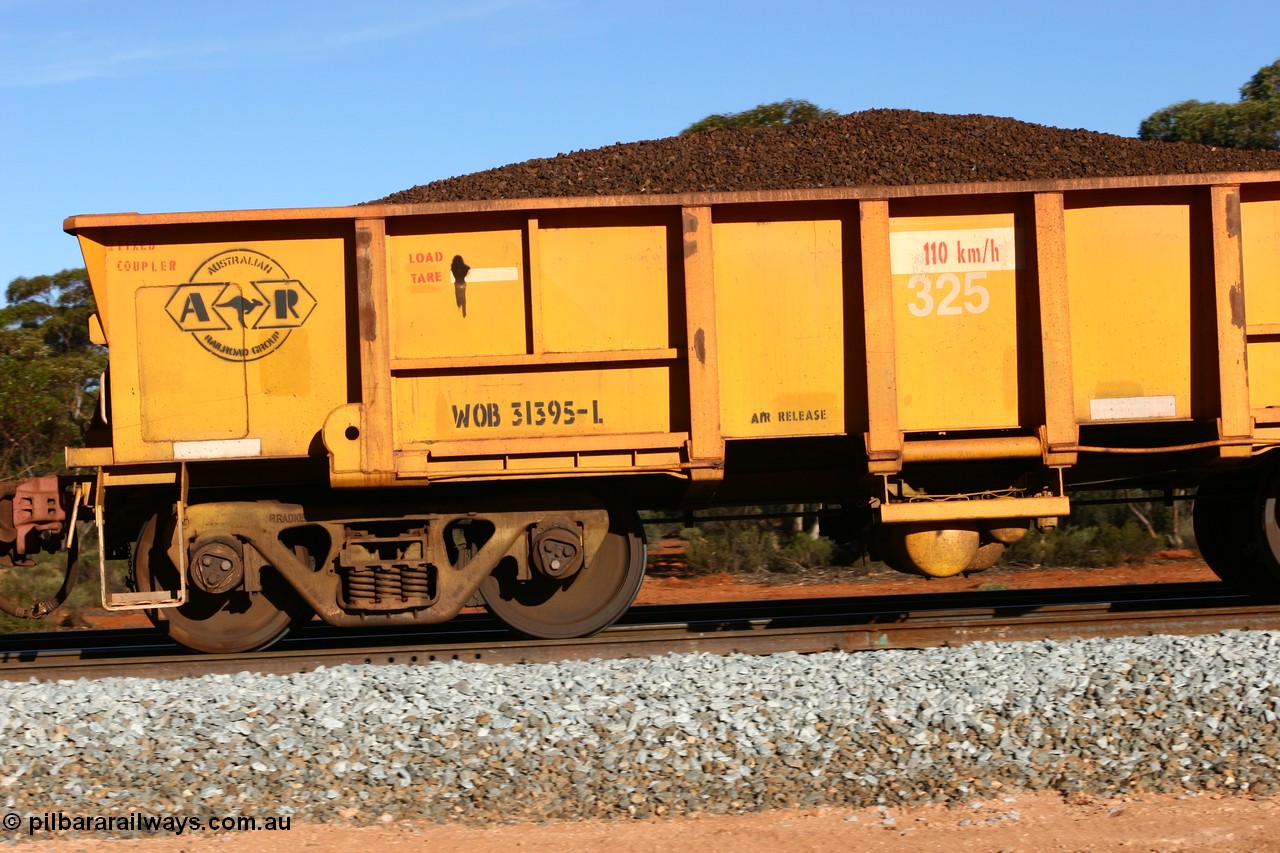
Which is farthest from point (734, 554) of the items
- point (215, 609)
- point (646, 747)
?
point (646, 747)

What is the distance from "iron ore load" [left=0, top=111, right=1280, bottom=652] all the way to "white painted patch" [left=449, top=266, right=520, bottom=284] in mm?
15

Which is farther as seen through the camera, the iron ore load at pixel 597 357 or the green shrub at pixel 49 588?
the green shrub at pixel 49 588

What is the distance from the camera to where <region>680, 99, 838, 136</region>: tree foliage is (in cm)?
2170

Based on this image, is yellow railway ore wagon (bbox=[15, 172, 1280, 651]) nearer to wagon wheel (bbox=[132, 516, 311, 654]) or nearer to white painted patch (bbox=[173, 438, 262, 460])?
white painted patch (bbox=[173, 438, 262, 460])

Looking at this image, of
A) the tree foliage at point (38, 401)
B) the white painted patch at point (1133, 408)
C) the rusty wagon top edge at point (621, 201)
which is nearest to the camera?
the rusty wagon top edge at point (621, 201)

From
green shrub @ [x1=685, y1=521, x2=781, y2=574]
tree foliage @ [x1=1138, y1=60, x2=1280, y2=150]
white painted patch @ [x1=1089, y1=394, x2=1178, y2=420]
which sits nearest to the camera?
white painted patch @ [x1=1089, y1=394, x2=1178, y2=420]

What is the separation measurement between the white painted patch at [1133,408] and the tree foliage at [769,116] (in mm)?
15156

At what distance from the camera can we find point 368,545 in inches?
299

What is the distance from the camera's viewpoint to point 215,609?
302 inches

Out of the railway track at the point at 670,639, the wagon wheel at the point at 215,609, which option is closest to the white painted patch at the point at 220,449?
the wagon wheel at the point at 215,609

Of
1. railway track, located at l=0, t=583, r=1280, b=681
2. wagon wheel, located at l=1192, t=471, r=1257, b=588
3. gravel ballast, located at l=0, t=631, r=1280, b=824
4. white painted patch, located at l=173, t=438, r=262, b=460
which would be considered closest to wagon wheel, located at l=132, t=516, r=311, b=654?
railway track, located at l=0, t=583, r=1280, b=681

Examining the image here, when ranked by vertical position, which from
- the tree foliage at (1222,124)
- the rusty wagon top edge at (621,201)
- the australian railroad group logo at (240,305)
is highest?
the tree foliage at (1222,124)

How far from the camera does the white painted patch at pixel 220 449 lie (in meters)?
7.25

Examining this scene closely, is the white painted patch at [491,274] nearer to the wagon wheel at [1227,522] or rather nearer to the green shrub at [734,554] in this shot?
the wagon wheel at [1227,522]
